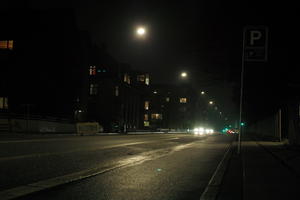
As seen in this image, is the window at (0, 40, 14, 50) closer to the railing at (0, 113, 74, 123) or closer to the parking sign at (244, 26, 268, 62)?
the railing at (0, 113, 74, 123)

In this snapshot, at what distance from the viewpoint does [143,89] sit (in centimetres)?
9494

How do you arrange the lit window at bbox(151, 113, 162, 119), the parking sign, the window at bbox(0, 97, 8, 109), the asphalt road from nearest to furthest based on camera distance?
the asphalt road < the parking sign < the window at bbox(0, 97, 8, 109) < the lit window at bbox(151, 113, 162, 119)

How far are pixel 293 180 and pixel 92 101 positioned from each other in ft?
213

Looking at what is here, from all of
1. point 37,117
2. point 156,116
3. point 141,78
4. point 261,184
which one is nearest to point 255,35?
point 261,184

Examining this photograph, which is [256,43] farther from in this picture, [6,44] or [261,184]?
[6,44]

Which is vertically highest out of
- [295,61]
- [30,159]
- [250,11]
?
[250,11]

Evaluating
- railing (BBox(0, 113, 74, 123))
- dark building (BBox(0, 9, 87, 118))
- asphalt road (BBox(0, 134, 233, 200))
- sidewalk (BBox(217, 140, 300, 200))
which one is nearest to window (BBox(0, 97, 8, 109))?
dark building (BBox(0, 9, 87, 118))

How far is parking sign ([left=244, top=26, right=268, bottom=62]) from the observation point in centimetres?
1508

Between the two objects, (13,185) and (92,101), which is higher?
(92,101)

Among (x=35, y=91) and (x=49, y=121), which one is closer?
(x=49, y=121)

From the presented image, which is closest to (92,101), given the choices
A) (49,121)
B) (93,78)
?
(93,78)

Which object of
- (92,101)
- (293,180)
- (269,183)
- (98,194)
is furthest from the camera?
(92,101)

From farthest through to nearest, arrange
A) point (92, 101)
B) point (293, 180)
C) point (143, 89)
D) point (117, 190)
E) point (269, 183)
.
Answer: point (143, 89) → point (92, 101) → point (293, 180) → point (269, 183) → point (117, 190)

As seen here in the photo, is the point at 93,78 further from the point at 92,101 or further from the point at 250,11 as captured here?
the point at 250,11
